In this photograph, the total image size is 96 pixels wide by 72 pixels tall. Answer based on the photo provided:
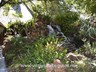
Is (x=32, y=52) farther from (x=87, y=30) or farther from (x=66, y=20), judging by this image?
(x=66, y=20)

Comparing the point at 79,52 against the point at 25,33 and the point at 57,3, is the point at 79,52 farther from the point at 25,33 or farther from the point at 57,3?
the point at 25,33

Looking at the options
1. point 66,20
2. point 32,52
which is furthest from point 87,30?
point 32,52

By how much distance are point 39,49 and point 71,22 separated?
4.25 meters

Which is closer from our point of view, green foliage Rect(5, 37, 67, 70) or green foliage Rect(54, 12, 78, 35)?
green foliage Rect(5, 37, 67, 70)

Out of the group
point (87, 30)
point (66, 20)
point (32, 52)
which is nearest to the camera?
point (32, 52)

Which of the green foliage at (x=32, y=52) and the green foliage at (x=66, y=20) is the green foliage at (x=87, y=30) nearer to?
the green foliage at (x=66, y=20)

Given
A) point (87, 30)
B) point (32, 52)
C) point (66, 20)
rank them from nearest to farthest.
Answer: point (32, 52)
point (87, 30)
point (66, 20)

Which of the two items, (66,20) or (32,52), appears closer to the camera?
(32,52)

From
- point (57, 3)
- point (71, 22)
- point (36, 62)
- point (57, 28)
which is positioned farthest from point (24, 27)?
point (36, 62)

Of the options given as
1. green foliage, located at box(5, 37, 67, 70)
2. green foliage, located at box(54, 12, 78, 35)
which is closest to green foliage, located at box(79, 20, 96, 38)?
green foliage, located at box(54, 12, 78, 35)

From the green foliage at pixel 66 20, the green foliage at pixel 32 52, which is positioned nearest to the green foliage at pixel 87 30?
the green foliage at pixel 66 20

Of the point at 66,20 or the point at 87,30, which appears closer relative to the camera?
the point at 87,30

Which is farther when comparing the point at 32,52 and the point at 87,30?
the point at 87,30

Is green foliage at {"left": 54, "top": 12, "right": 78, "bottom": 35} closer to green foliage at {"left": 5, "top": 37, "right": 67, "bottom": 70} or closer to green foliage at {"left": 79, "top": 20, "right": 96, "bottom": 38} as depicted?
green foliage at {"left": 79, "top": 20, "right": 96, "bottom": 38}
